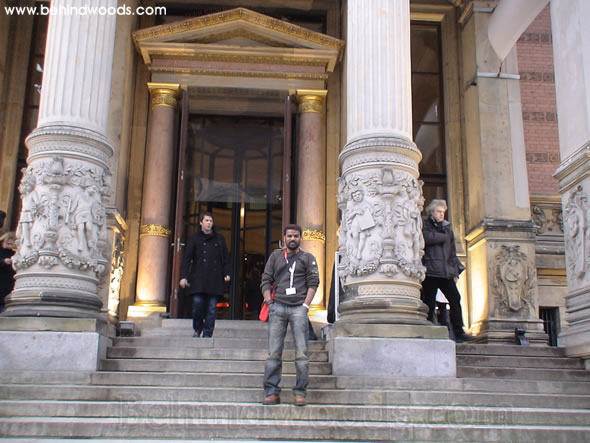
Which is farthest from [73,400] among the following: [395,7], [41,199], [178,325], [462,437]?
[395,7]

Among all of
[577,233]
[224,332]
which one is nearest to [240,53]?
[224,332]

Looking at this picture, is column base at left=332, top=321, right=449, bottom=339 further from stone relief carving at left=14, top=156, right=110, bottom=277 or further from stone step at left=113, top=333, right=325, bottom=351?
stone relief carving at left=14, top=156, right=110, bottom=277

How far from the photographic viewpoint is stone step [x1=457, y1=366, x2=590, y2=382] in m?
8.24

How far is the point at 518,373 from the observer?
27.2 ft

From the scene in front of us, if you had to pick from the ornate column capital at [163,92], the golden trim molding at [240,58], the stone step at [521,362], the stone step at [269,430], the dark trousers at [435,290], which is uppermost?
the golden trim molding at [240,58]

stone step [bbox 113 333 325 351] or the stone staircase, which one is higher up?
stone step [bbox 113 333 325 351]

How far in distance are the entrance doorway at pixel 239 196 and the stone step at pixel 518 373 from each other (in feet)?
22.2

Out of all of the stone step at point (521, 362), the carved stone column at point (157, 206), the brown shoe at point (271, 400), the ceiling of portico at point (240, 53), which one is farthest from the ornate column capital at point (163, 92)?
the brown shoe at point (271, 400)

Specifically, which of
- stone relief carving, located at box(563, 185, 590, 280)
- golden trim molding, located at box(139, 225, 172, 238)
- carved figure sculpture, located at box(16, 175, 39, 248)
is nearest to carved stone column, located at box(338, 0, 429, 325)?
stone relief carving, located at box(563, 185, 590, 280)

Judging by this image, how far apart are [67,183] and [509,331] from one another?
818 cm

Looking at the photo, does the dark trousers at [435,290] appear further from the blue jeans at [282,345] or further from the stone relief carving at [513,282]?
the blue jeans at [282,345]

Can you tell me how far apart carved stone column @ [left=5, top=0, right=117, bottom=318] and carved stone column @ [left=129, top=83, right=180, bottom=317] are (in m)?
4.42

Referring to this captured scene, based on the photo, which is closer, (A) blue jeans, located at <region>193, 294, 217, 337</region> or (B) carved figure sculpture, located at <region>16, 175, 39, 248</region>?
(B) carved figure sculpture, located at <region>16, 175, 39, 248</region>

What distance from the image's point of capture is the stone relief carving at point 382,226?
848cm
